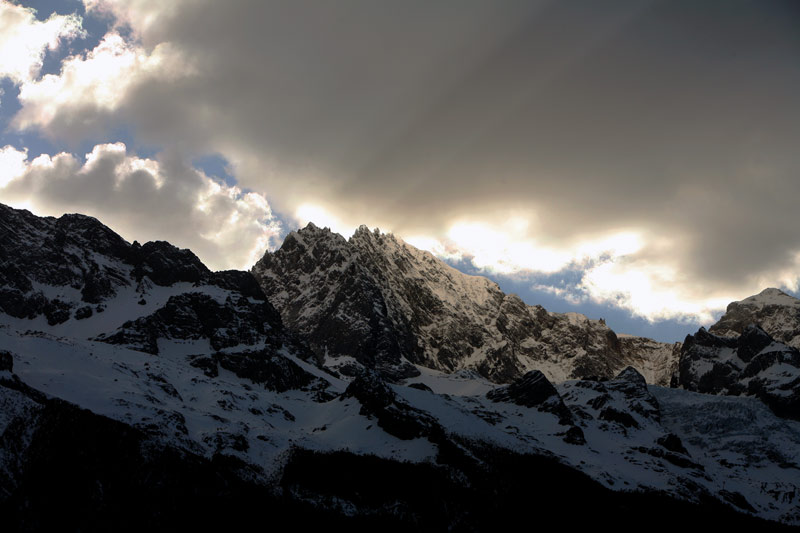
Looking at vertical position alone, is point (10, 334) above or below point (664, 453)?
below

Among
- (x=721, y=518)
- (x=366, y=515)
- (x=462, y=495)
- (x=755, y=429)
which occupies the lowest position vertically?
(x=366, y=515)

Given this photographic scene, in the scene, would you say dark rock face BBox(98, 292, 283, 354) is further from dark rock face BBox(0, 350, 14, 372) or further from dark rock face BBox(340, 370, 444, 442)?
dark rock face BBox(0, 350, 14, 372)

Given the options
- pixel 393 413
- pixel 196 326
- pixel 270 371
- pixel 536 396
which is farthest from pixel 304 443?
pixel 196 326

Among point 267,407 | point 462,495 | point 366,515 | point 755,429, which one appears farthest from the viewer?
point 755,429

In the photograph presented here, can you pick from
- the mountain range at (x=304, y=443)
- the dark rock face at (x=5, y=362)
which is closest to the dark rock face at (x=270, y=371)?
the mountain range at (x=304, y=443)

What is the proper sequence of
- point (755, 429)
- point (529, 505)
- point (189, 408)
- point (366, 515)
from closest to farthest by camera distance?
point (366, 515)
point (529, 505)
point (189, 408)
point (755, 429)

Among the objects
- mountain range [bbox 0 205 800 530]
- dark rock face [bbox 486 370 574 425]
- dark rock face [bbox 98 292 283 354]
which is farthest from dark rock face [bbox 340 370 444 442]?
dark rock face [bbox 98 292 283 354]

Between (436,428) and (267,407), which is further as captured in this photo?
(267,407)

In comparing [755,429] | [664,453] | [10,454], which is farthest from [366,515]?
[755,429]

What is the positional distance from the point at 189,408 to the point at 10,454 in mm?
45338

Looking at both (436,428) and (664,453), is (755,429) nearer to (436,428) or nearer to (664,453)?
(664,453)

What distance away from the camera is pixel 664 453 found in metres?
144

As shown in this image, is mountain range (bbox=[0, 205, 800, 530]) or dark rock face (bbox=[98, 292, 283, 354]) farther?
dark rock face (bbox=[98, 292, 283, 354])

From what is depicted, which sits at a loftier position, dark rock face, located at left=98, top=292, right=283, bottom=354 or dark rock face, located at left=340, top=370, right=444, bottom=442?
dark rock face, located at left=98, top=292, right=283, bottom=354
